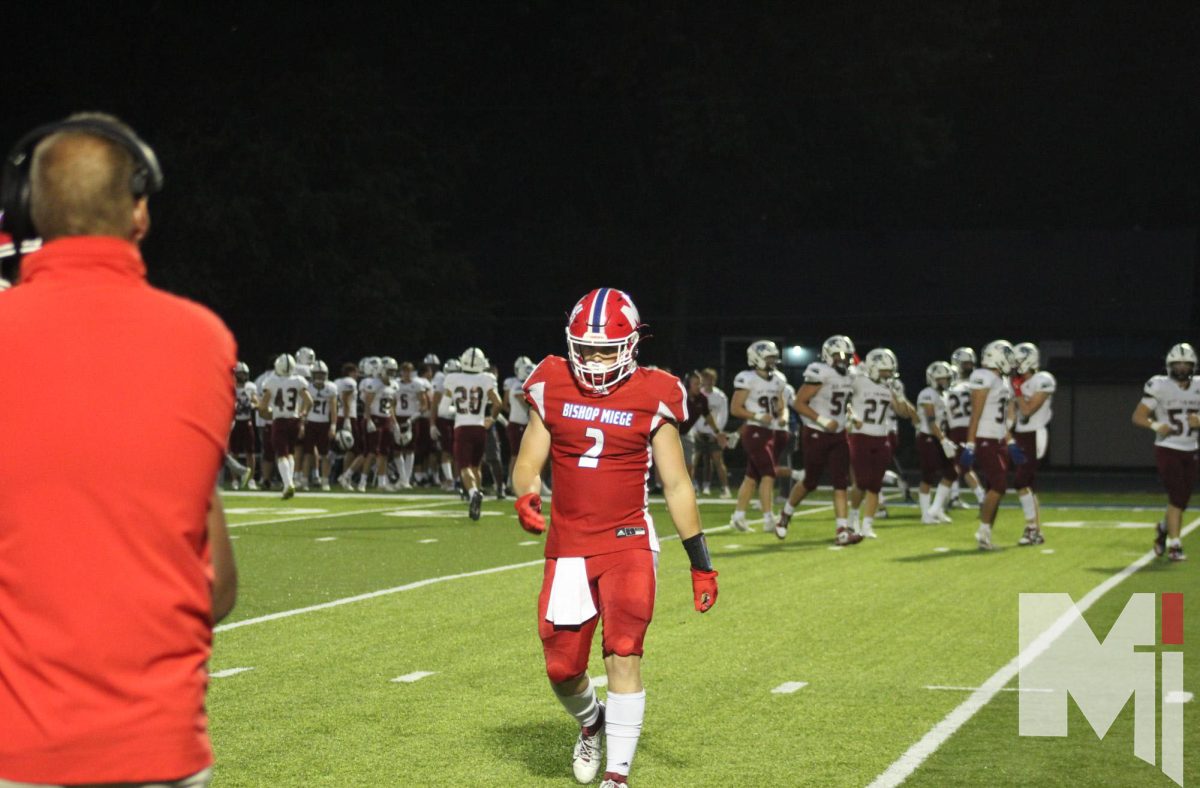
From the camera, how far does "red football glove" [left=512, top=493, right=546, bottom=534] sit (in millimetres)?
6351

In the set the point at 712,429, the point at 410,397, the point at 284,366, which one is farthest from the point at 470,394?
the point at 410,397

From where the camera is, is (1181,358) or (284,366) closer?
(1181,358)

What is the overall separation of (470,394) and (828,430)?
5265 millimetres

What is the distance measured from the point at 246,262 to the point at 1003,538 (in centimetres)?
2465

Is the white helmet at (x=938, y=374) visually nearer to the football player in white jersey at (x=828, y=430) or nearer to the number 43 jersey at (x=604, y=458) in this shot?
the football player in white jersey at (x=828, y=430)

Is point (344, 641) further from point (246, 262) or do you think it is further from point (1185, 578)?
point (246, 262)

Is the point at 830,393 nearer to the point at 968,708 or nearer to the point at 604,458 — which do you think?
the point at 968,708

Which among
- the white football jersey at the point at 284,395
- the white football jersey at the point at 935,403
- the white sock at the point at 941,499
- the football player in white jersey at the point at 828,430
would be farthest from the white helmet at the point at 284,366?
the white sock at the point at 941,499

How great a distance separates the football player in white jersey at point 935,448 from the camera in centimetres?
2086

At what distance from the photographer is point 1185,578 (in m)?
14.3

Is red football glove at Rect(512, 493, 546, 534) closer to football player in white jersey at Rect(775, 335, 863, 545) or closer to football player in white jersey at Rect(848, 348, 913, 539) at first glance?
football player in white jersey at Rect(775, 335, 863, 545)

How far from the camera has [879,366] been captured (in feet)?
61.5

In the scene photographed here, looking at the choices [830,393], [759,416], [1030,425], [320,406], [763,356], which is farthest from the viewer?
[320,406]

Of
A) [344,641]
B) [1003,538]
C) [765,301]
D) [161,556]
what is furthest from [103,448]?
[765,301]
